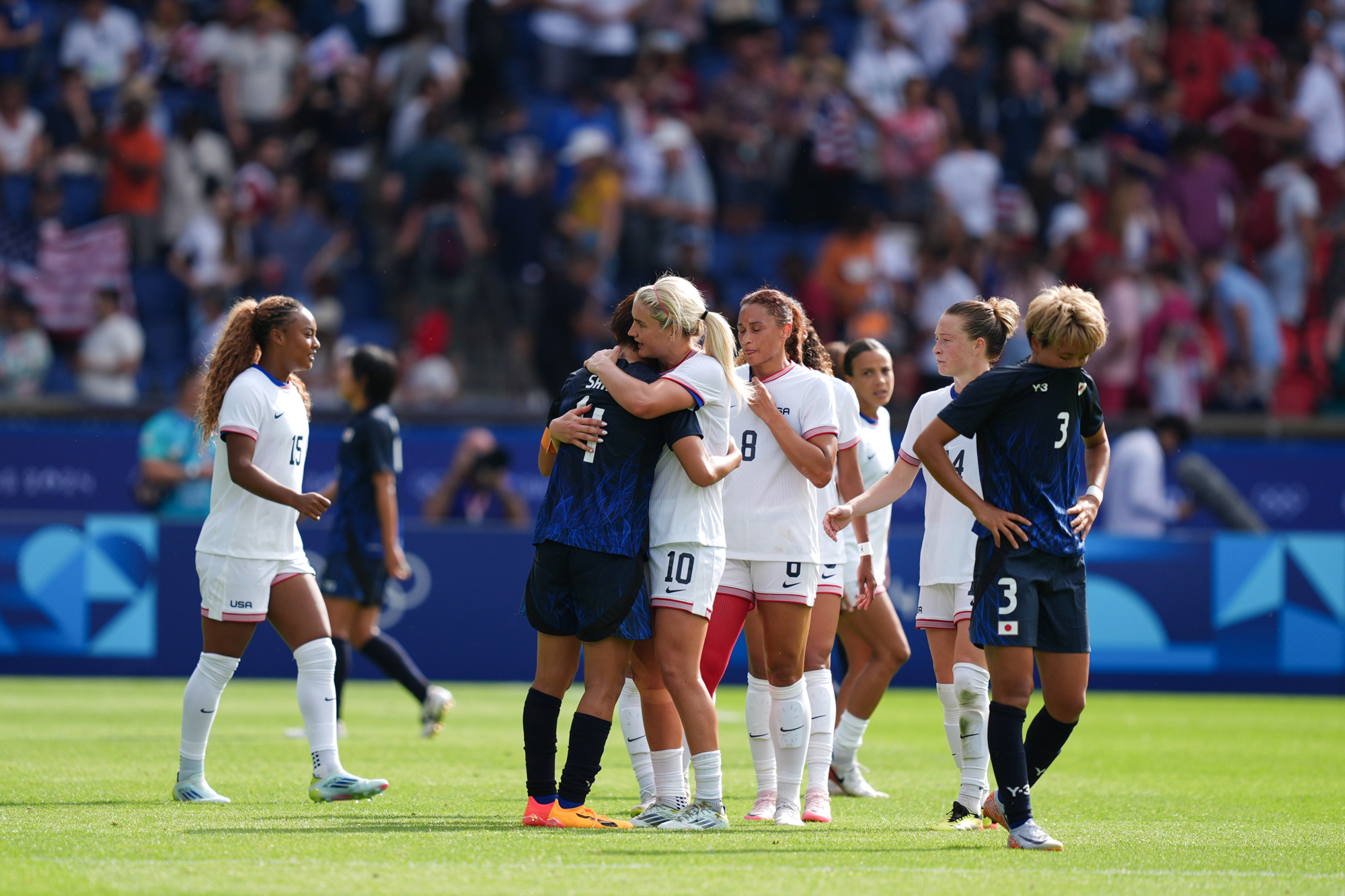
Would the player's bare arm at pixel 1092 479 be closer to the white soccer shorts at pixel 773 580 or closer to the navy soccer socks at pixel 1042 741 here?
the navy soccer socks at pixel 1042 741

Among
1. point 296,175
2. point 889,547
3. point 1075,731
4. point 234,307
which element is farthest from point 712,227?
point 234,307

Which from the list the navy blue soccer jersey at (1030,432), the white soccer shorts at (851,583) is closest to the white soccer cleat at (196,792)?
the white soccer shorts at (851,583)

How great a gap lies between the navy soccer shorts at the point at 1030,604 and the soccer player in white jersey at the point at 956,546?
73cm

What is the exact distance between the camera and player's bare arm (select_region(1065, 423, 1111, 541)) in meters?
6.87

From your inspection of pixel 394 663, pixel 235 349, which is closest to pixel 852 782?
pixel 394 663

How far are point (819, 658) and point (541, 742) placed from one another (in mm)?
1520

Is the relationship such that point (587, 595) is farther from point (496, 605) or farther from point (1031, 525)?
point (496, 605)

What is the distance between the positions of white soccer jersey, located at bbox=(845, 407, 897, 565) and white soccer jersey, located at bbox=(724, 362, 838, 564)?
167cm

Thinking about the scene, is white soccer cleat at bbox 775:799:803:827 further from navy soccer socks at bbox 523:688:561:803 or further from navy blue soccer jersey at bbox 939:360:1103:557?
navy blue soccer jersey at bbox 939:360:1103:557

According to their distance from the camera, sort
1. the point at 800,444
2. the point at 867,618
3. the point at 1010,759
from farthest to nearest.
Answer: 1. the point at 867,618
2. the point at 800,444
3. the point at 1010,759

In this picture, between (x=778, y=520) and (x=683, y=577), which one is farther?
(x=778, y=520)

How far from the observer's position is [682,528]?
23.1 feet

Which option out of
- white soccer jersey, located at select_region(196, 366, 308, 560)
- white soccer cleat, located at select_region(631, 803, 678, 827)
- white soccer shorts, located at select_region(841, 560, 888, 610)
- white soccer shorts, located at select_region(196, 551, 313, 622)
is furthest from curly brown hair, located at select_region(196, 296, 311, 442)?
white soccer shorts, located at select_region(841, 560, 888, 610)

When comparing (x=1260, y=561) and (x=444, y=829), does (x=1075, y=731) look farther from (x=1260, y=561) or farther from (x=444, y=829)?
(x=444, y=829)
